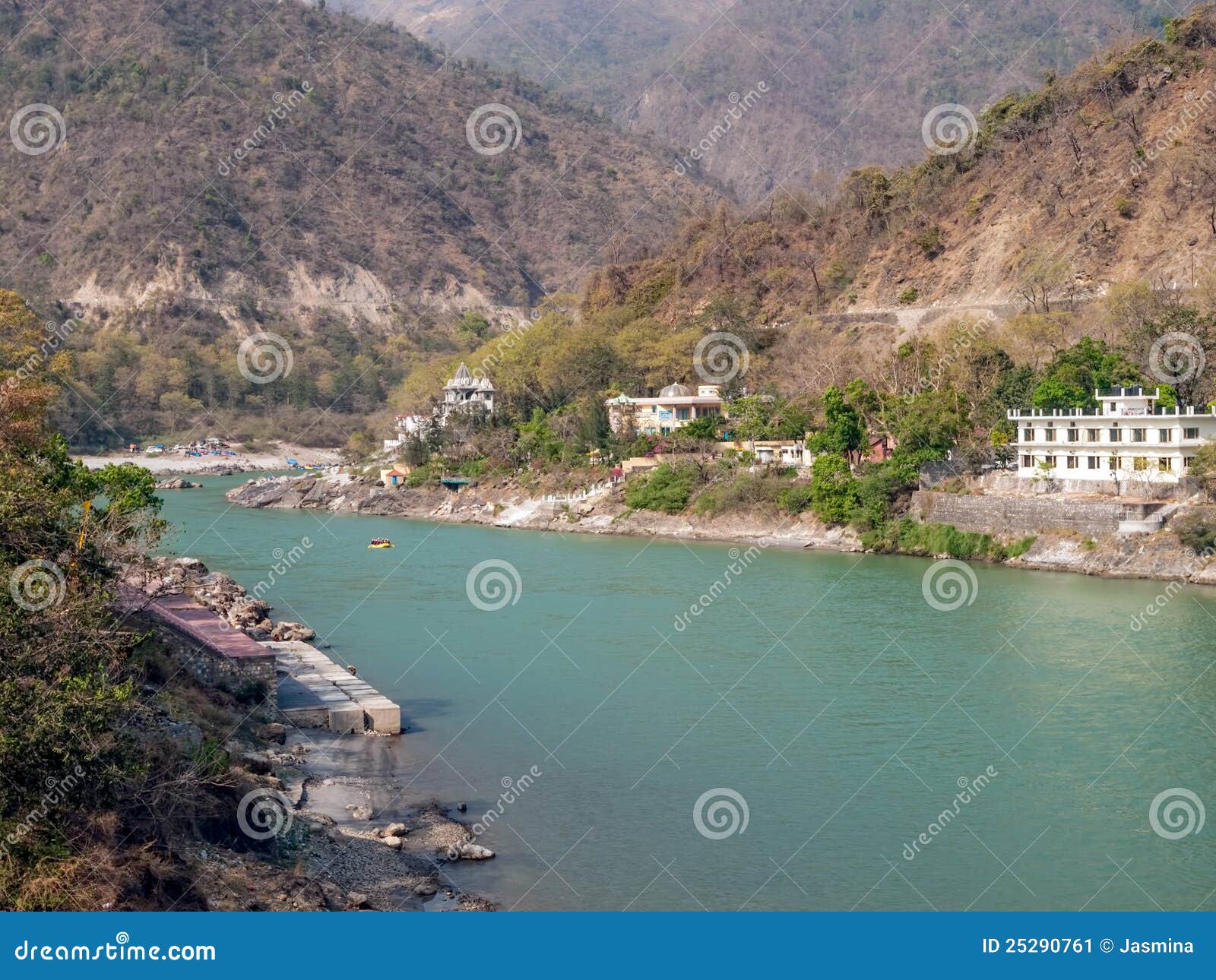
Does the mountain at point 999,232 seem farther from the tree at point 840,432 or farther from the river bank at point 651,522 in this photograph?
the river bank at point 651,522

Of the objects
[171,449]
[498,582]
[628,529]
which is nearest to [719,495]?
[628,529]

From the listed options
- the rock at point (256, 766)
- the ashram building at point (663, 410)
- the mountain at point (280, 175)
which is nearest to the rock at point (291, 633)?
the rock at point (256, 766)

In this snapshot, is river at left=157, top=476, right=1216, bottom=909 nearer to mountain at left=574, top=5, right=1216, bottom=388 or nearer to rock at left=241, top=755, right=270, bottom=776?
rock at left=241, top=755, right=270, bottom=776

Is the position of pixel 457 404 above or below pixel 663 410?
below

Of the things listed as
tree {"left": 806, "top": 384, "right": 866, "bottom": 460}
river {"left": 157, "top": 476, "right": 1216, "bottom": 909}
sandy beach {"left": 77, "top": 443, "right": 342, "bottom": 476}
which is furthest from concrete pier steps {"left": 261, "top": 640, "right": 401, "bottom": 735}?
sandy beach {"left": 77, "top": 443, "right": 342, "bottom": 476}

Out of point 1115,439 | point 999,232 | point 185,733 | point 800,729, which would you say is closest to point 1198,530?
point 1115,439

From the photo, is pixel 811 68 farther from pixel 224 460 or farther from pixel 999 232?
pixel 999 232
